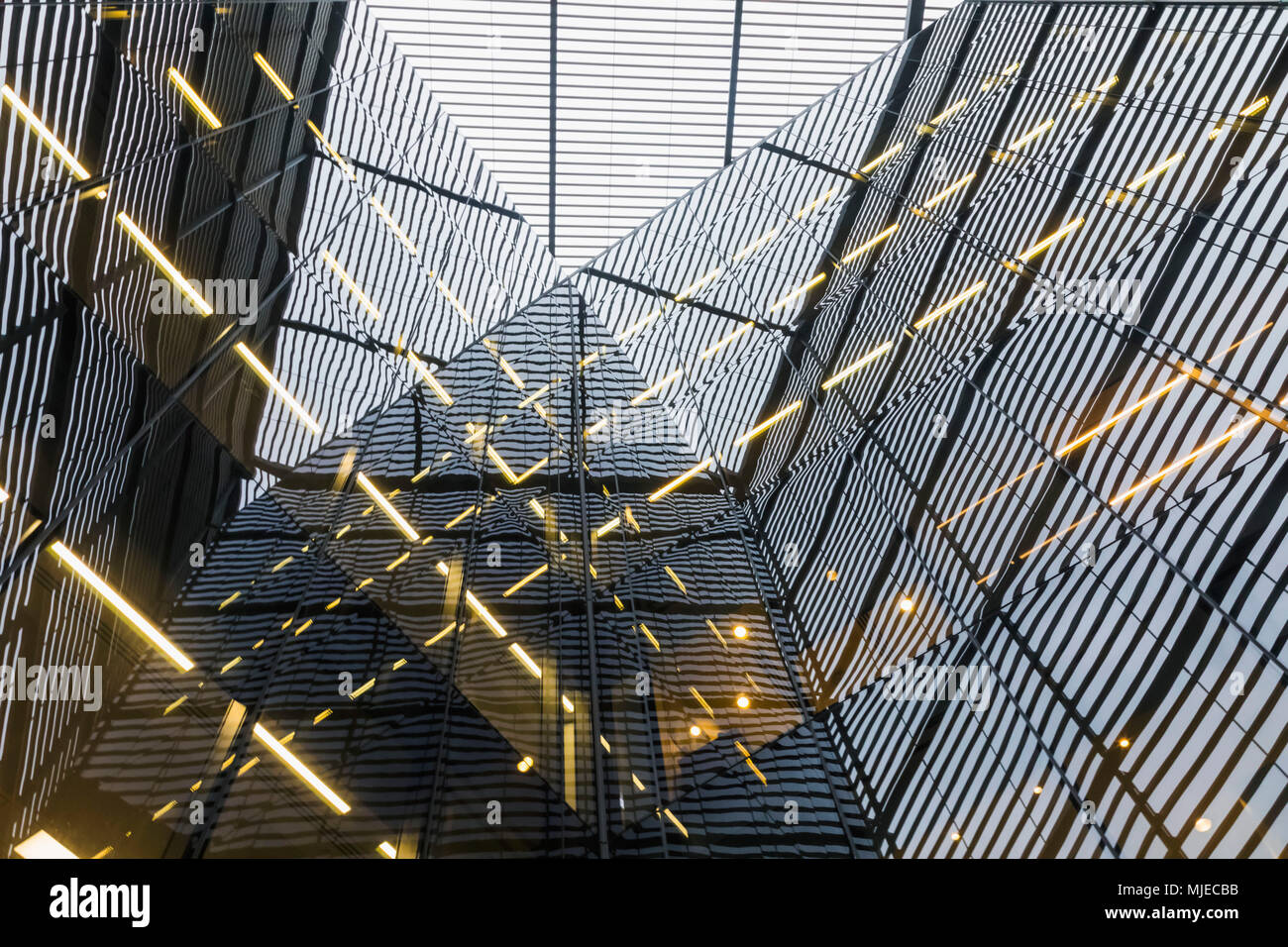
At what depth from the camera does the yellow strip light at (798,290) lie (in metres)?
20.3

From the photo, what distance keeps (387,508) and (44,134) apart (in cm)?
534

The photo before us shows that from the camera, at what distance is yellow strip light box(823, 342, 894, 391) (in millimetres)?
16531

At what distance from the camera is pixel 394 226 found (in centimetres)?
1961

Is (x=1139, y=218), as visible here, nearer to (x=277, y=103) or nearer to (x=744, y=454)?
(x=744, y=454)

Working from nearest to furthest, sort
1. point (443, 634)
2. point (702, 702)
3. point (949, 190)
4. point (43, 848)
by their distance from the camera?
point (43, 848) → point (443, 634) → point (702, 702) → point (949, 190)

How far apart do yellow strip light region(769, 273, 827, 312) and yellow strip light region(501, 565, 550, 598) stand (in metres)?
10.1

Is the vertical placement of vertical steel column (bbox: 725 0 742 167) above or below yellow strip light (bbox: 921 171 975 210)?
above

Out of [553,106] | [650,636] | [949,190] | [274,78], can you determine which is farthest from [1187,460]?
[553,106]

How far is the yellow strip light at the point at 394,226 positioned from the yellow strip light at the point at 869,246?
28.7 feet

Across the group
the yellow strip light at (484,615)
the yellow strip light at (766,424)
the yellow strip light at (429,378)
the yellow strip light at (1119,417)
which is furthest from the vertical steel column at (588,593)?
the yellow strip light at (1119,417)

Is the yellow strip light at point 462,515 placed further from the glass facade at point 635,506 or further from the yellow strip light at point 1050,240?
the yellow strip light at point 1050,240

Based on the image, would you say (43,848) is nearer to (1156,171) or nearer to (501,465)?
(501,465)

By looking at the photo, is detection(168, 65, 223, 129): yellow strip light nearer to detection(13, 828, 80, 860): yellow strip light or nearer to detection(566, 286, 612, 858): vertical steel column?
detection(566, 286, 612, 858): vertical steel column

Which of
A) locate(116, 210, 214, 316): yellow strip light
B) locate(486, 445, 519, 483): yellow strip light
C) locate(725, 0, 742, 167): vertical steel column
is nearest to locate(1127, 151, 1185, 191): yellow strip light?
locate(486, 445, 519, 483): yellow strip light
